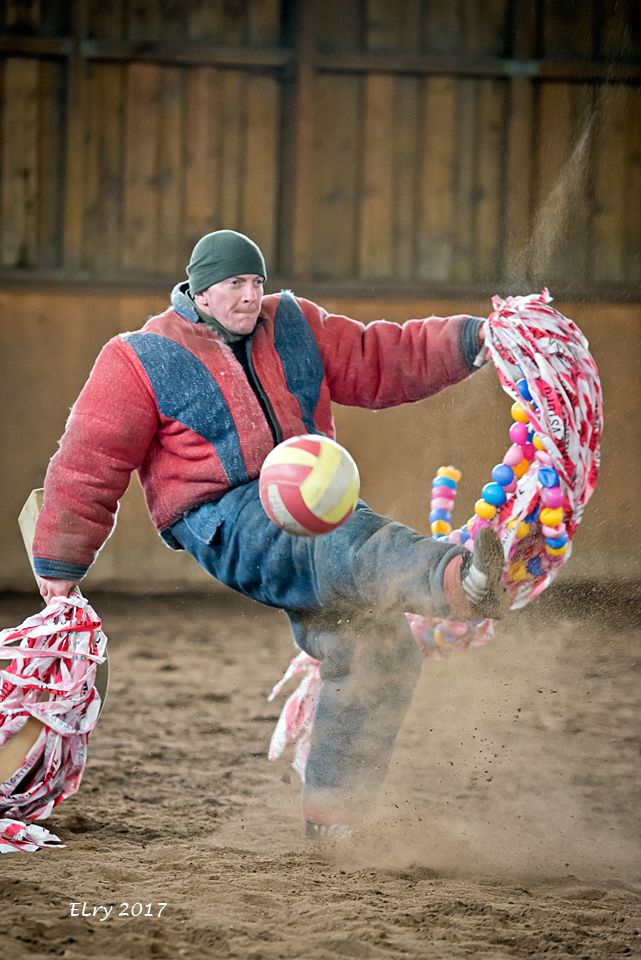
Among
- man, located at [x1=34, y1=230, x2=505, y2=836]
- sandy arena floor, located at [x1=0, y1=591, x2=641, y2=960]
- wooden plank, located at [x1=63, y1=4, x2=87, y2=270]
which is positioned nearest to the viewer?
sandy arena floor, located at [x1=0, y1=591, x2=641, y2=960]

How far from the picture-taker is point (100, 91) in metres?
7.23

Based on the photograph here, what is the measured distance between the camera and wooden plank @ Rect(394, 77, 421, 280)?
733 centimetres

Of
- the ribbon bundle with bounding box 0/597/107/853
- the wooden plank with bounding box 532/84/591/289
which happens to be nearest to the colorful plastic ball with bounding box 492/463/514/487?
the ribbon bundle with bounding box 0/597/107/853

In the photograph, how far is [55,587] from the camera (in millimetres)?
3471

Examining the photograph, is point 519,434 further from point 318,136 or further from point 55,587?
point 318,136

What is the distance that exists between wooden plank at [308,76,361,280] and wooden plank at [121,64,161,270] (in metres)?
0.88

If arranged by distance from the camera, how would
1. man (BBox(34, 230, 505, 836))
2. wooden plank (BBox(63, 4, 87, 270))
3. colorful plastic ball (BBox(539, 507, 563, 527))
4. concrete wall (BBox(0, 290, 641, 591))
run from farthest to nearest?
wooden plank (BBox(63, 4, 87, 270)) < concrete wall (BBox(0, 290, 641, 591)) < man (BBox(34, 230, 505, 836)) < colorful plastic ball (BBox(539, 507, 563, 527))

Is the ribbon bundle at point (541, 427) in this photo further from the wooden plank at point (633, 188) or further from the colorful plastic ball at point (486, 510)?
the wooden plank at point (633, 188)

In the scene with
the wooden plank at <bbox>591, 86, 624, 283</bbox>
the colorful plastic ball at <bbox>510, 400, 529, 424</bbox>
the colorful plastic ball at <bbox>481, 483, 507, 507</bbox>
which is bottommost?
the colorful plastic ball at <bbox>481, 483, 507, 507</bbox>

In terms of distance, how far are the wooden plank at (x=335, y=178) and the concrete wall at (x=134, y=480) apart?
285mm

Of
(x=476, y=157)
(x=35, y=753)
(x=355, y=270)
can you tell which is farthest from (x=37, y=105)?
(x=35, y=753)

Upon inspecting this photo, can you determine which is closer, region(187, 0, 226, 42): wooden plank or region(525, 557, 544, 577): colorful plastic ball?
region(525, 557, 544, 577): colorful plastic ball

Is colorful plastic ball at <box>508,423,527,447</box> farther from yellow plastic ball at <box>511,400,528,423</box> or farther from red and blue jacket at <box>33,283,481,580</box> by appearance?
red and blue jacket at <box>33,283,481,580</box>

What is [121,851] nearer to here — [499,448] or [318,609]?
[318,609]
